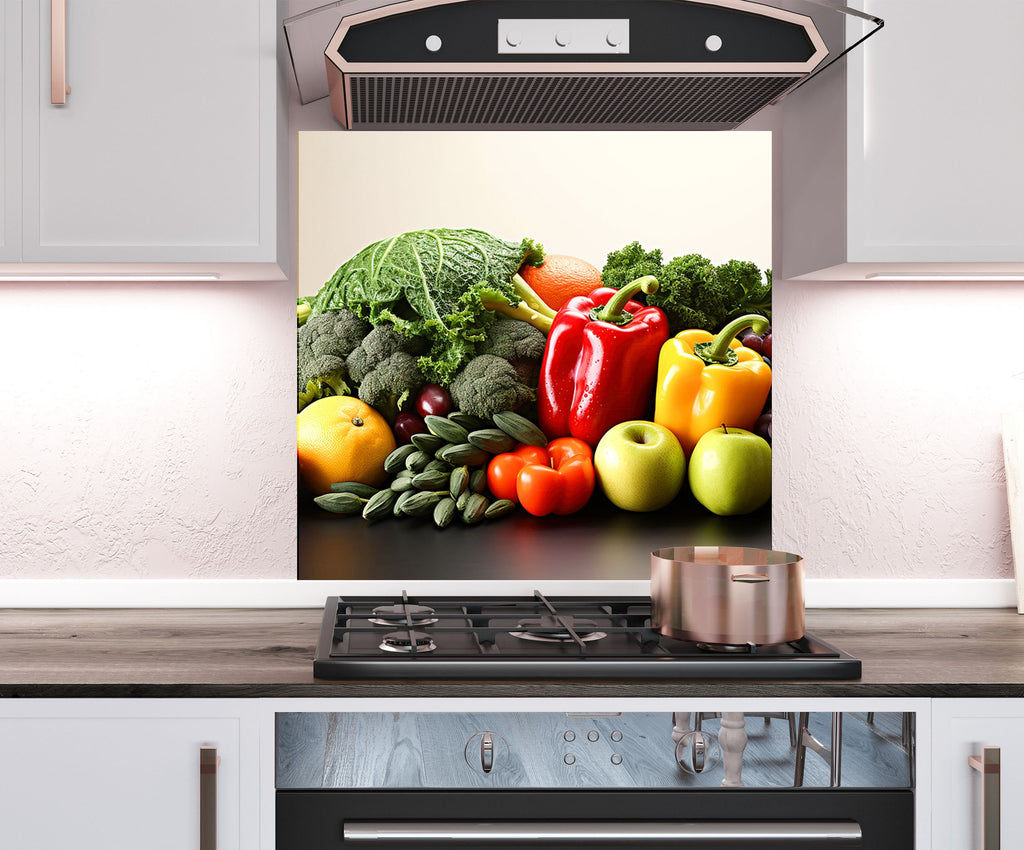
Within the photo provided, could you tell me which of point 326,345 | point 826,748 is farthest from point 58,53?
point 826,748

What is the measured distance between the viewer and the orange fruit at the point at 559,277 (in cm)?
201

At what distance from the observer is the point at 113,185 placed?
1.57 m

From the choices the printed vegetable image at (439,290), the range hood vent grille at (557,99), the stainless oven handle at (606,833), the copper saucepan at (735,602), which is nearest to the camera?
the stainless oven handle at (606,833)

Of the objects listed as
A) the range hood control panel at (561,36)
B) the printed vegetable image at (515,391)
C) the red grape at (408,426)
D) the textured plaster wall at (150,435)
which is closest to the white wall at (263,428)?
the textured plaster wall at (150,435)

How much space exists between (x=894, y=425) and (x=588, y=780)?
1.14 m

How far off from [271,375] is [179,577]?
1.58 ft

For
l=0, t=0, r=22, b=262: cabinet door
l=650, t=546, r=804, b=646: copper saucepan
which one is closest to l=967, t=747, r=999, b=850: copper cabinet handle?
l=650, t=546, r=804, b=646: copper saucepan

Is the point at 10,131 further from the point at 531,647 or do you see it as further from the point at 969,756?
the point at 969,756

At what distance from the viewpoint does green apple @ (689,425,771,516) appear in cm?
201

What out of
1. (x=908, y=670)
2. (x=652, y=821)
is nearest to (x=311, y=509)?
(x=652, y=821)

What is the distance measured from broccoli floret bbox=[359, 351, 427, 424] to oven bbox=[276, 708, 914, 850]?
77 cm

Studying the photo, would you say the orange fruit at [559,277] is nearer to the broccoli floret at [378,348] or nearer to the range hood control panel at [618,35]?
the broccoli floret at [378,348]

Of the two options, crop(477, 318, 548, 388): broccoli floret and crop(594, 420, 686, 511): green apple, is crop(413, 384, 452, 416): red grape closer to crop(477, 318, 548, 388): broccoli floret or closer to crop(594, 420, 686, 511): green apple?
crop(477, 318, 548, 388): broccoli floret

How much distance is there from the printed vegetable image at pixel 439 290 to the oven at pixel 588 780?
0.83 metres
